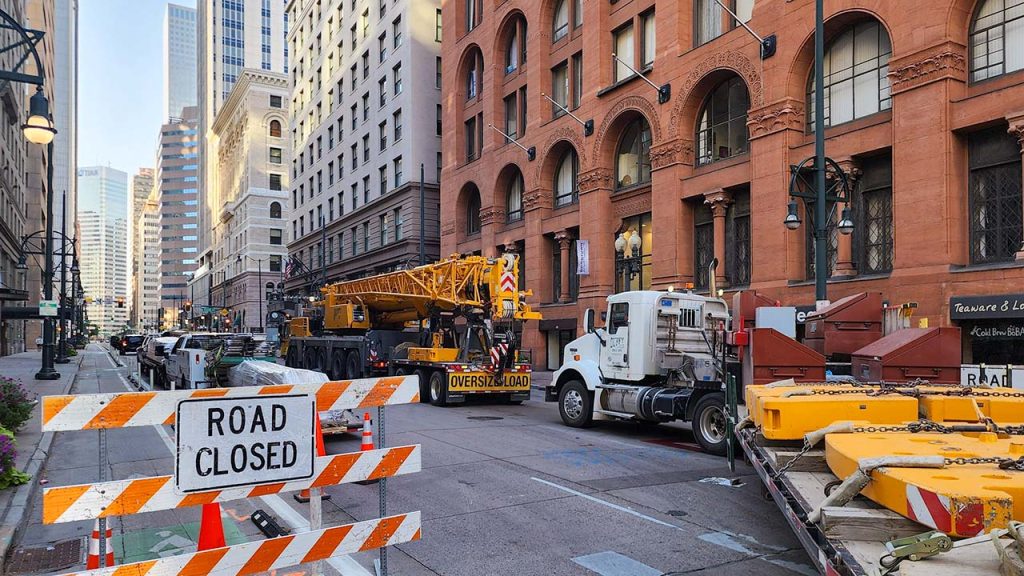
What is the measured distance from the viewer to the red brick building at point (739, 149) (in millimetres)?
17812

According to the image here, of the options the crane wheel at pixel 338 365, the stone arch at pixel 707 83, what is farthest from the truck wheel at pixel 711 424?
the crane wheel at pixel 338 365

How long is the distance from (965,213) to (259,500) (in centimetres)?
1759

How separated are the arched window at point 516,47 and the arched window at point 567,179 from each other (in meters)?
6.26

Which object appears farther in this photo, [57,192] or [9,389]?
[57,192]

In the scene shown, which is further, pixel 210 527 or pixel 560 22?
pixel 560 22

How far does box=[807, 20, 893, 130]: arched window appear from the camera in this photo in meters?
20.2

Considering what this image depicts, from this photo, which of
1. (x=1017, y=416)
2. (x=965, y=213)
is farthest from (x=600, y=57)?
(x=1017, y=416)

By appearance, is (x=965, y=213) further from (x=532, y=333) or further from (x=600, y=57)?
(x=532, y=333)

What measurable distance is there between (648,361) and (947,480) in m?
10.4

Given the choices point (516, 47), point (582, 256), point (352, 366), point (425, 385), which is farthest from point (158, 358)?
point (516, 47)

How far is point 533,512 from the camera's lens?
26.2ft

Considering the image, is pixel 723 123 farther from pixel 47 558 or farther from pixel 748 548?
pixel 47 558

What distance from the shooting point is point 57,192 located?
370 feet

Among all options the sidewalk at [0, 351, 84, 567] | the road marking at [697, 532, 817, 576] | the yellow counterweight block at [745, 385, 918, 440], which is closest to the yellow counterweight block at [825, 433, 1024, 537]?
the yellow counterweight block at [745, 385, 918, 440]
